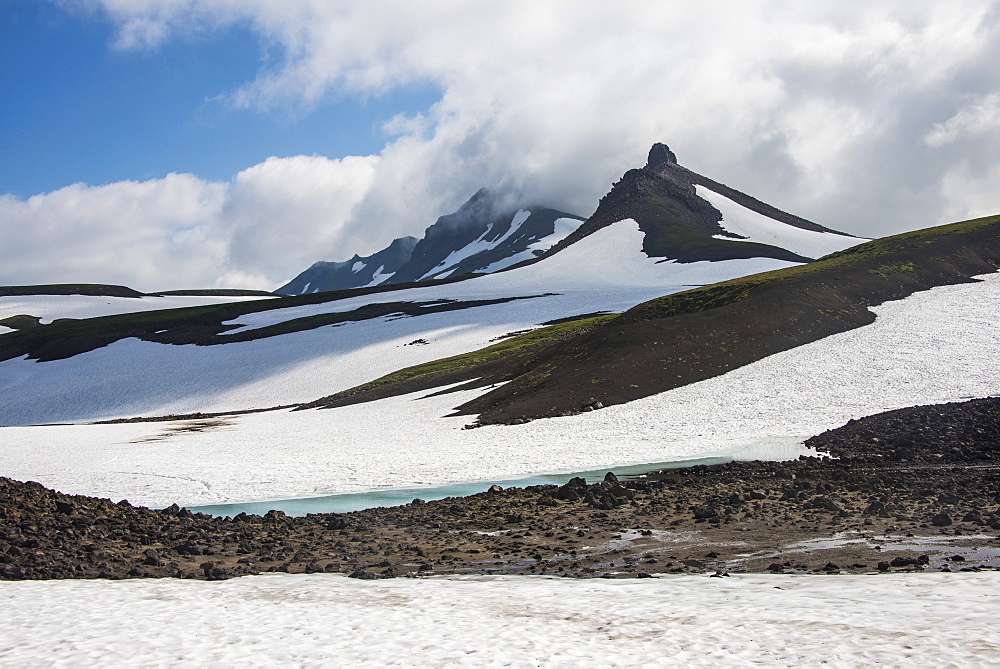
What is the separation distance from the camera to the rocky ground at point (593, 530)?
16141 mm

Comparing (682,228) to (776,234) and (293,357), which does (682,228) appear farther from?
(293,357)

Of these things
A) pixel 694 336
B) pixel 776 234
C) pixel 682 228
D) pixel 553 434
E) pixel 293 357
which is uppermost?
pixel 682 228

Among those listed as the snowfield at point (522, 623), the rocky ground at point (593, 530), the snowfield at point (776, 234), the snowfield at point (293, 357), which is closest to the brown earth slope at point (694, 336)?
the snowfield at point (293, 357)

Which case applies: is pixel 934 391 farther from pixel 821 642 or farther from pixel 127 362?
pixel 127 362

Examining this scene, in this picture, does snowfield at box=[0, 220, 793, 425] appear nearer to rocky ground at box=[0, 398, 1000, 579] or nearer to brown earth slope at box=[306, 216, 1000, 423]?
brown earth slope at box=[306, 216, 1000, 423]

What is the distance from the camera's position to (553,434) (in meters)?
40.6

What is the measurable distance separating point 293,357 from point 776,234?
385ft

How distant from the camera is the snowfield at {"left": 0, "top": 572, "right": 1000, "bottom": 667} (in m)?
9.76

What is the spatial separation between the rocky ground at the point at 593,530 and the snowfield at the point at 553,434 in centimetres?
748

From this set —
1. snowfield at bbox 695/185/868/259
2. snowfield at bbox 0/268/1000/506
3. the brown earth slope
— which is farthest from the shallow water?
snowfield at bbox 695/185/868/259

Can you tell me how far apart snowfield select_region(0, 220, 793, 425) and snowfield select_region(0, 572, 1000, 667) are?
6623cm

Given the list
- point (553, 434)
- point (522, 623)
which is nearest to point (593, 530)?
point (522, 623)

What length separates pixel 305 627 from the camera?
11516mm

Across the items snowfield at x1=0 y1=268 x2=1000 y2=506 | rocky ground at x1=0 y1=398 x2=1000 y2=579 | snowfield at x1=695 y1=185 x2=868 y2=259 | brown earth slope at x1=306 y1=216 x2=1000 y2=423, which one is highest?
snowfield at x1=695 y1=185 x2=868 y2=259
